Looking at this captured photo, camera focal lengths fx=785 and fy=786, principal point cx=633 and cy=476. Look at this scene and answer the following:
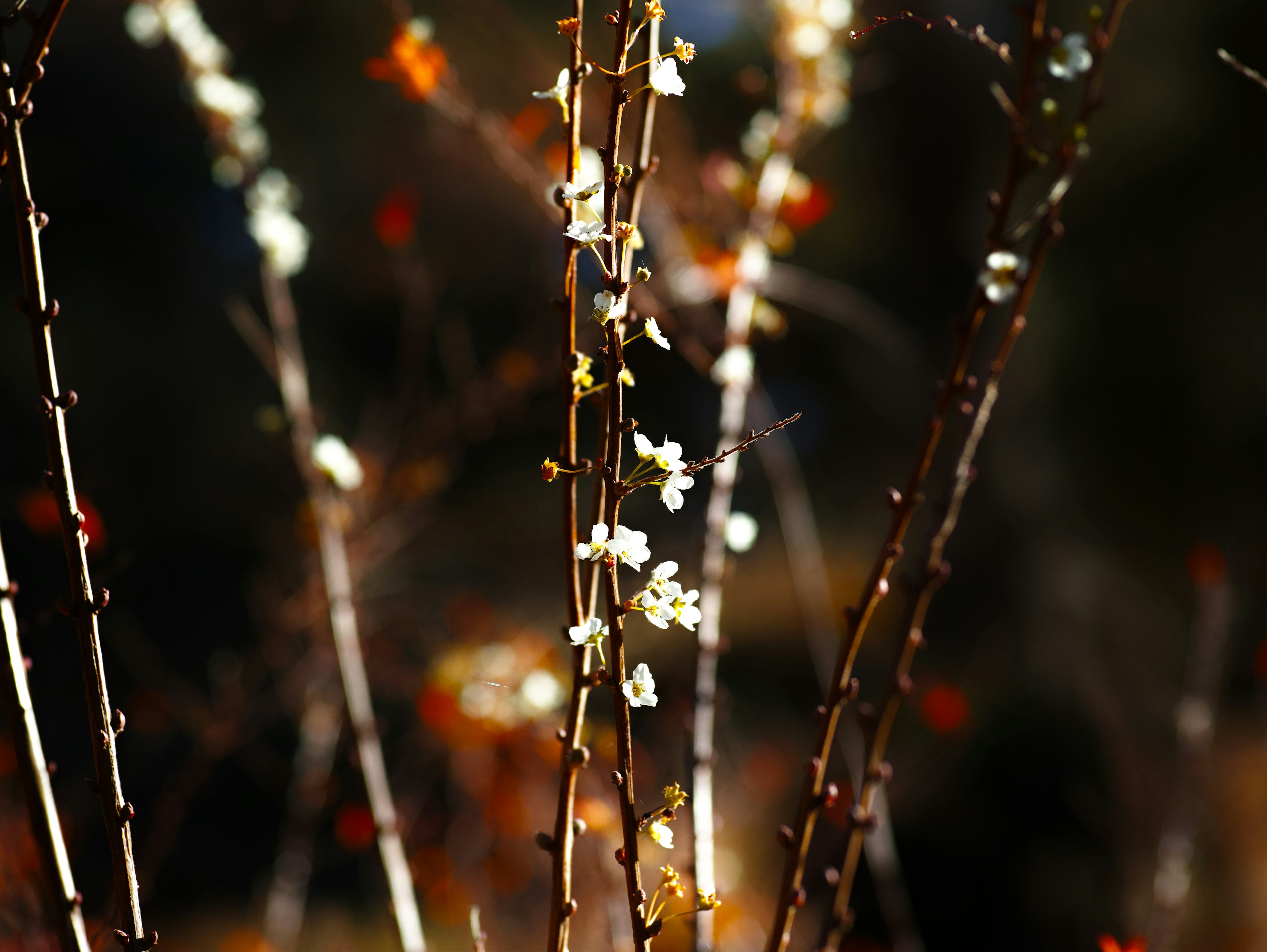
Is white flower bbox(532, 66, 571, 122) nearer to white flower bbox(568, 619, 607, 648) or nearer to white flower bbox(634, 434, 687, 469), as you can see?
white flower bbox(634, 434, 687, 469)

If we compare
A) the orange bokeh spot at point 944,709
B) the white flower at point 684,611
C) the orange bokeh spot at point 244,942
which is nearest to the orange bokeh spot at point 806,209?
the white flower at point 684,611

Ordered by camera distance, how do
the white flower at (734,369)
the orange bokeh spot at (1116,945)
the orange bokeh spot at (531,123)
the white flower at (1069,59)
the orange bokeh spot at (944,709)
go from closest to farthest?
the orange bokeh spot at (1116,945) < the white flower at (1069,59) < the white flower at (734,369) < the orange bokeh spot at (531,123) < the orange bokeh spot at (944,709)

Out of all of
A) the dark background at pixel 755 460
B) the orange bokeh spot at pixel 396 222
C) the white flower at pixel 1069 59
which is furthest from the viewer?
the dark background at pixel 755 460

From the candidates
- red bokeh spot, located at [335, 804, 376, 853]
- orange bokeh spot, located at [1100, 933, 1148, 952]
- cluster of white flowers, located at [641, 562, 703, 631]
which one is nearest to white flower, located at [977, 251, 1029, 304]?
cluster of white flowers, located at [641, 562, 703, 631]

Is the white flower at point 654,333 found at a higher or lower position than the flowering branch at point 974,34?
lower

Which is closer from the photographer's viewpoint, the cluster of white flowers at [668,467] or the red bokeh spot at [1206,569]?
the cluster of white flowers at [668,467]

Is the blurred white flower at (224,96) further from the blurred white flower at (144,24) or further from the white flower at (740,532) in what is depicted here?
the white flower at (740,532)

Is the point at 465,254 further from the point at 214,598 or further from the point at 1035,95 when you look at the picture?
the point at 1035,95
